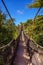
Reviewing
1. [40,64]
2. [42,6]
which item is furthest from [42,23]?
[40,64]

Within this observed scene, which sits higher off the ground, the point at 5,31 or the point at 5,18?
the point at 5,18

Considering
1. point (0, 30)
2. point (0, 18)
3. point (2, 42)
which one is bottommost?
point (2, 42)

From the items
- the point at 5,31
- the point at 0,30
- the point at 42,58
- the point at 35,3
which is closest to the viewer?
the point at 42,58

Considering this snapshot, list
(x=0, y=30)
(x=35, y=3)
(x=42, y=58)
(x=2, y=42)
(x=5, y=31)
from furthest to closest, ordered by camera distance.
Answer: (x=5, y=31) → (x=0, y=30) → (x=2, y=42) → (x=35, y=3) → (x=42, y=58)

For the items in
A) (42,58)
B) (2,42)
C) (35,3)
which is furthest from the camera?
(2,42)

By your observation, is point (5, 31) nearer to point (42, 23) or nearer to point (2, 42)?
point (2, 42)

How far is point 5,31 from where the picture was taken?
8.50 m

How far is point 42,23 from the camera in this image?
293 inches

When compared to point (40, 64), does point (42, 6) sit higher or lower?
higher

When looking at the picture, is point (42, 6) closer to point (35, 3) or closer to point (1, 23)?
point (35, 3)

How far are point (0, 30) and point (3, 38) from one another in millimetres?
513

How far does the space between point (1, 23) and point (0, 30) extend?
1.15 ft

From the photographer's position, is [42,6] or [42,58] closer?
[42,58]

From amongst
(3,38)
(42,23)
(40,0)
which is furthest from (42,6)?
(3,38)
